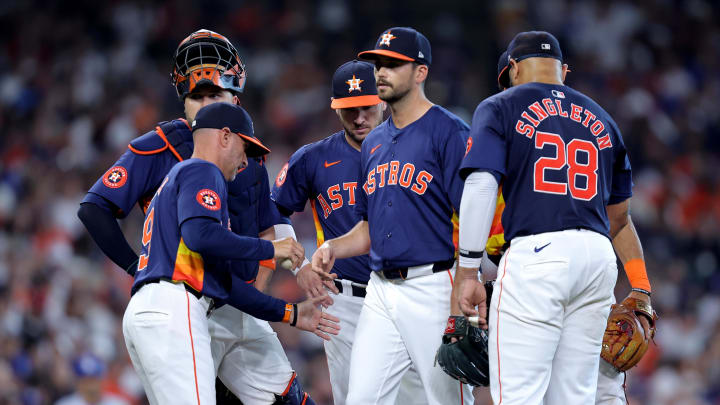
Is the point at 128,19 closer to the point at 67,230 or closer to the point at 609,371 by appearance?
the point at 67,230

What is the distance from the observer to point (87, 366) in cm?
727

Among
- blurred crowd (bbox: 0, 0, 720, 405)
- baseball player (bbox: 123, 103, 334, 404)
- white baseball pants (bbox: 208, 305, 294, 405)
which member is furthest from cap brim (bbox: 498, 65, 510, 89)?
blurred crowd (bbox: 0, 0, 720, 405)

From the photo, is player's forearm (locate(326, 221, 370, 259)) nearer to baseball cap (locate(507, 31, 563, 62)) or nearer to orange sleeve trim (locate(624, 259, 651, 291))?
baseball cap (locate(507, 31, 563, 62))

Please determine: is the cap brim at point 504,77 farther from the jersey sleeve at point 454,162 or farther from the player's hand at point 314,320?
the player's hand at point 314,320

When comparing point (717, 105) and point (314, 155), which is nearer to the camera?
point (314, 155)

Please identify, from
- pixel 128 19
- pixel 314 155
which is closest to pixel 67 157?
pixel 128 19

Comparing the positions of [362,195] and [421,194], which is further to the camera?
[362,195]

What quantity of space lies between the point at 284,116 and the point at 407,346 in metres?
7.06

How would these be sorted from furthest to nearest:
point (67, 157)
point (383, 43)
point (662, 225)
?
1. point (662, 225)
2. point (67, 157)
3. point (383, 43)

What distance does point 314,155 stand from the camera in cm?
526

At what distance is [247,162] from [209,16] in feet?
25.5

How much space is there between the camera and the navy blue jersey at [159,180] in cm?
429

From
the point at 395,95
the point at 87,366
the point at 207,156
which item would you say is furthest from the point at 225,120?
the point at 87,366

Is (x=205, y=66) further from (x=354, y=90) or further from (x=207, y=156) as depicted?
(x=354, y=90)
